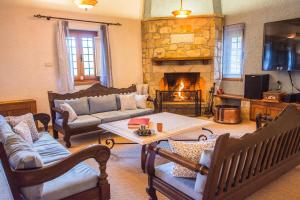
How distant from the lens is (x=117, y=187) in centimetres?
258

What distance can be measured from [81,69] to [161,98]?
2157 mm

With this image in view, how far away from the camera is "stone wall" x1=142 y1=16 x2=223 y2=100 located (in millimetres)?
5762

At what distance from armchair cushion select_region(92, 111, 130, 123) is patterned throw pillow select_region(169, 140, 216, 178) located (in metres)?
2.53

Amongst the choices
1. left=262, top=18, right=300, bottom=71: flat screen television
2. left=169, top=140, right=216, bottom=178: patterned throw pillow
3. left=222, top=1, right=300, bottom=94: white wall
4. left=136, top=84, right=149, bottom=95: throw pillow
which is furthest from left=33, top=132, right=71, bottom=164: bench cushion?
left=222, top=1, right=300, bottom=94: white wall

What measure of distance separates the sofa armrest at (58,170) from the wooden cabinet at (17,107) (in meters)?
3.32

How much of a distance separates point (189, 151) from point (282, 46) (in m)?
3.92

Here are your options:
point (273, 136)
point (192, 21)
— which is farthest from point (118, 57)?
point (273, 136)

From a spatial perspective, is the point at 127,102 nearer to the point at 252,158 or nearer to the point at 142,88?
the point at 142,88

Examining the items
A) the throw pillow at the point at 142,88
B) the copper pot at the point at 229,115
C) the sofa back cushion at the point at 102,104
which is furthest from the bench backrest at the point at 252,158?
the throw pillow at the point at 142,88

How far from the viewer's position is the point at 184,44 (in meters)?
5.89

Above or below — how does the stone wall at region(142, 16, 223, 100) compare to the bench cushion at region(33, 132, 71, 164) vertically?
above

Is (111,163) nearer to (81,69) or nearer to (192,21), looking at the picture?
(81,69)

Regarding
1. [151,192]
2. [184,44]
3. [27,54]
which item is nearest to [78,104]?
[27,54]

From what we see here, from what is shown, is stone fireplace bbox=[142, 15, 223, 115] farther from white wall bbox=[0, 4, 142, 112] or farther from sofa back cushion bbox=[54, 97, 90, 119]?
sofa back cushion bbox=[54, 97, 90, 119]
